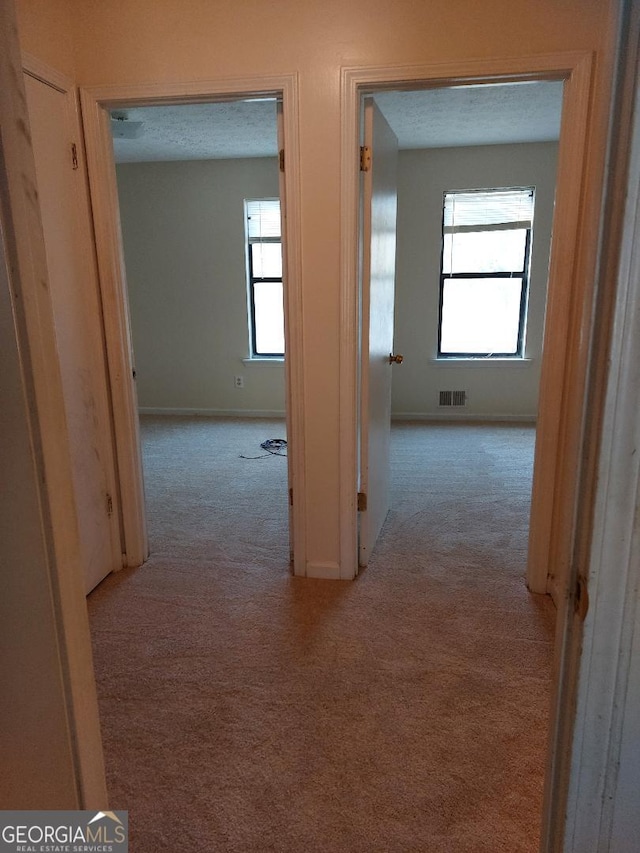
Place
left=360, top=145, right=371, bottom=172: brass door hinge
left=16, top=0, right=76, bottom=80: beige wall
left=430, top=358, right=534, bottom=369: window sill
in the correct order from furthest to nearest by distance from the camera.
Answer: left=430, top=358, right=534, bottom=369: window sill
left=360, top=145, right=371, bottom=172: brass door hinge
left=16, top=0, right=76, bottom=80: beige wall

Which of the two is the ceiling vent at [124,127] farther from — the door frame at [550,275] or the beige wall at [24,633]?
the beige wall at [24,633]

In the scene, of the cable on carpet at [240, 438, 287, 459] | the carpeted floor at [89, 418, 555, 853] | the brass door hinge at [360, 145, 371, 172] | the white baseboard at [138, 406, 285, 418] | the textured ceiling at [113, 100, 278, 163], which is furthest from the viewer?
the white baseboard at [138, 406, 285, 418]

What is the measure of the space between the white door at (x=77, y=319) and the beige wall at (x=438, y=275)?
11.6ft

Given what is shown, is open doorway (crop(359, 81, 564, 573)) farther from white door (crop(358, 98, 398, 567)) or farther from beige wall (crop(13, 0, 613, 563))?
beige wall (crop(13, 0, 613, 563))

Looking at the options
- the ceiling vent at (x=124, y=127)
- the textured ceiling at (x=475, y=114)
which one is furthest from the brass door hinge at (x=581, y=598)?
the ceiling vent at (x=124, y=127)

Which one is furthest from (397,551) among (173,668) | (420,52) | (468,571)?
(420,52)

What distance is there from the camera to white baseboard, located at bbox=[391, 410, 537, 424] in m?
5.44

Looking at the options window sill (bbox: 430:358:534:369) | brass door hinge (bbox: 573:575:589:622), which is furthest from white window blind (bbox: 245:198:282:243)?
brass door hinge (bbox: 573:575:589:622)

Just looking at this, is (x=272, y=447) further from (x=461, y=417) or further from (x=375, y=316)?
(x=375, y=316)

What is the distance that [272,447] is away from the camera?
4703mm

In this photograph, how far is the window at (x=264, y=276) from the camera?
535 centimetres

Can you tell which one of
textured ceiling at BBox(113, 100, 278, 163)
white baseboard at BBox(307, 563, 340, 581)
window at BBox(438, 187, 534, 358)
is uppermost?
textured ceiling at BBox(113, 100, 278, 163)

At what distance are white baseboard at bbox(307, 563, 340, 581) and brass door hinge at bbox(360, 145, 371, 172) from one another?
5.82 feet

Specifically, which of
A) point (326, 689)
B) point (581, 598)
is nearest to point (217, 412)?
point (326, 689)
